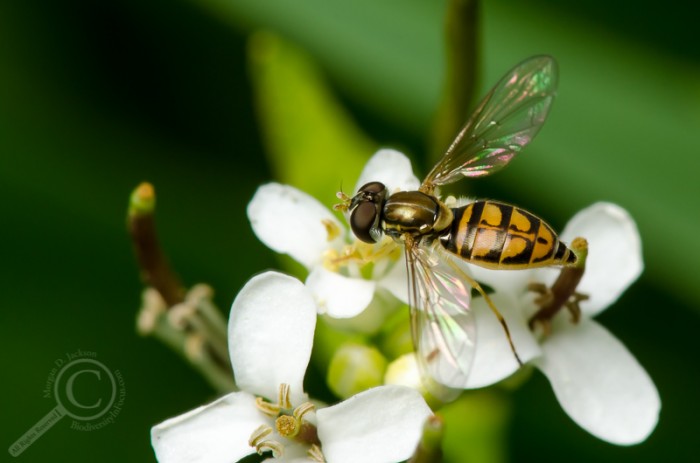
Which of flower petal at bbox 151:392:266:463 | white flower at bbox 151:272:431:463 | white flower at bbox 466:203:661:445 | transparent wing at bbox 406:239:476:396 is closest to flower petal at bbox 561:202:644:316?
white flower at bbox 466:203:661:445

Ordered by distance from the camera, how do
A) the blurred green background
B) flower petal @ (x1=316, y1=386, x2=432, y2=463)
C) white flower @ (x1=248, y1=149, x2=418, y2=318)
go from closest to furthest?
flower petal @ (x1=316, y1=386, x2=432, y2=463) < white flower @ (x1=248, y1=149, x2=418, y2=318) < the blurred green background

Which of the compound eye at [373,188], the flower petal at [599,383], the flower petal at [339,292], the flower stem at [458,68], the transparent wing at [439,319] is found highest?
the flower stem at [458,68]

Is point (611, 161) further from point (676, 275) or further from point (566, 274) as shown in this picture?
point (566, 274)

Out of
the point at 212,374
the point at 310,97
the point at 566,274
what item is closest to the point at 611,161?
the point at 310,97

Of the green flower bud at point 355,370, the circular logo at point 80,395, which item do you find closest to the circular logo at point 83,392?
the circular logo at point 80,395

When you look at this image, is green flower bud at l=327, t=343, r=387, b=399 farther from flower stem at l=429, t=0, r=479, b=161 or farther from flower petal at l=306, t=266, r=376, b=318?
flower stem at l=429, t=0, r=479, b=161

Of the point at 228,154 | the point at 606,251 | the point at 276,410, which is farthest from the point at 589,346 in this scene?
the point at 228,154

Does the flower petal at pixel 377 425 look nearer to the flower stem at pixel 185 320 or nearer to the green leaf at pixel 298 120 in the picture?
the flower stem at pixel 185 320
